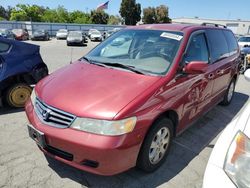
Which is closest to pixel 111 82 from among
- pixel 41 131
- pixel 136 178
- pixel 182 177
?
pixel 41 131

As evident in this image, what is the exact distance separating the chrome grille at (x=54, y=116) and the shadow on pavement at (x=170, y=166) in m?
0.73

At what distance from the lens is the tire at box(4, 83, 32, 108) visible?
4953 millimetres

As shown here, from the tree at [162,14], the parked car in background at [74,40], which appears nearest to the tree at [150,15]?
the tree at [162,14]

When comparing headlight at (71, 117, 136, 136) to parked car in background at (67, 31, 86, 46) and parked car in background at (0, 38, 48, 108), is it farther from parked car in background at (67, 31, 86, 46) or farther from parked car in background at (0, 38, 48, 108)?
A: parked car in background at (67, 31, 86, 46)

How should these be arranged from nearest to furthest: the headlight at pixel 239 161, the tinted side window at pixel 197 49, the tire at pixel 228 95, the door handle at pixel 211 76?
the headlight at pixel 239 161 < the tinted side window at pixel 197 49 < the door handle at pixel 211 76 < the tire at pixel 228 95

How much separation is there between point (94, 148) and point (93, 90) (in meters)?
0.71

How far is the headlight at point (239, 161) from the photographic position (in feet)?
5.41

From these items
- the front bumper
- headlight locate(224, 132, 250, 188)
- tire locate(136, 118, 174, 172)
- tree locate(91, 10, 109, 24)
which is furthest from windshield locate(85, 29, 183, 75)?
tree locate(91, 10, 109, 24)

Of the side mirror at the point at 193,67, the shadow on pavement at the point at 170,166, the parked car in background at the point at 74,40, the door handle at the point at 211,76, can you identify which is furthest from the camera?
the parked car in background at the point at 74,40

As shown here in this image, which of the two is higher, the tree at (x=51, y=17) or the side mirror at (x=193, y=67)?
the side mirror at (x=193, y=67)

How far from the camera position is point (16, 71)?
499cm

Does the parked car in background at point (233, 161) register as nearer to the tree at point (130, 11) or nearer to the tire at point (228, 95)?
the tire at point (228, 95)

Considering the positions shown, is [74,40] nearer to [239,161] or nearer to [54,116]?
[54,116]

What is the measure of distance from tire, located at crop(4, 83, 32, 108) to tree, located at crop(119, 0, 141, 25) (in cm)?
5964
